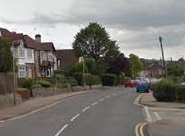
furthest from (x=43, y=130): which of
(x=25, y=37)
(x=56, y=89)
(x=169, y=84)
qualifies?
(x=25, y=37)

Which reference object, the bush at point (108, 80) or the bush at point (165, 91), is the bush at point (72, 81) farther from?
the bush at point (165, 91)

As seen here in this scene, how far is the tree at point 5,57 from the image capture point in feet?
Answer: 183

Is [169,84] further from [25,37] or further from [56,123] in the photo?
[25,37]

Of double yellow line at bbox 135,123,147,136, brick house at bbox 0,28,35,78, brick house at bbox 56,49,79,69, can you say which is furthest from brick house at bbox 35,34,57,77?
double yellow line at bbox 135,123,147,136

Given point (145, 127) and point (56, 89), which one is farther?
point (56, 89)

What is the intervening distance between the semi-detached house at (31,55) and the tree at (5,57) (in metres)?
17.0

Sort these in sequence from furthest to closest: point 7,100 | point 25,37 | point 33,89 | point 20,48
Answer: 1. point 25,37
2. point 20,48
3. point 33,89
4. point 7,100

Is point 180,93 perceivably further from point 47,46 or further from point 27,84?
point 47,46

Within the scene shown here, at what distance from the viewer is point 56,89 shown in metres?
69.1

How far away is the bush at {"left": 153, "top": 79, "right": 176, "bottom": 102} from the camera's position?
4874cm

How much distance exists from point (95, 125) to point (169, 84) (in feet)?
73.4

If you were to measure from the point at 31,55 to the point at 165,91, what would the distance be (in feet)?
148

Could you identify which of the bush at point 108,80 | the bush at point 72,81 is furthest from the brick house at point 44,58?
the bush at point 72,81

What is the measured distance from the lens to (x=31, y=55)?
9200cm
